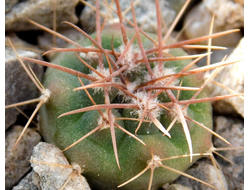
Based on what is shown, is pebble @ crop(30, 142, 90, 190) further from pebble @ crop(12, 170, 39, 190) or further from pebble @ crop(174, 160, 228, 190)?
pebble @ crop(174, 160, 228, 190)

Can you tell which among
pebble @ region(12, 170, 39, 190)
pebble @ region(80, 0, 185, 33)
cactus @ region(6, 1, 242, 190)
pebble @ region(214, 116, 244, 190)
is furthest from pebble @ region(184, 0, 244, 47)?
pebble @ region(12, 170, 39, 190)

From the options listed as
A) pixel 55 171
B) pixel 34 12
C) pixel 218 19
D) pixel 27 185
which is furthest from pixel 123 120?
pixel 218 19

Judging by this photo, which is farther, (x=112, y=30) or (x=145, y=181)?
(x=112, y=30)

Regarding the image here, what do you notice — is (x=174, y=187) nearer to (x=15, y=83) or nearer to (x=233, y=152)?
(x=233, y=152)

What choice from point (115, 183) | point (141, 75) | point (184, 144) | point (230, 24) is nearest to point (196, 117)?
point (184, 144)

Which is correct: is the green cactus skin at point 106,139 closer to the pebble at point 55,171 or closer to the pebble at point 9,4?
the pebble at point 55,171

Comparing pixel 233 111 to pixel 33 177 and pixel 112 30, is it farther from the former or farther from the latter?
pixel 33 177
